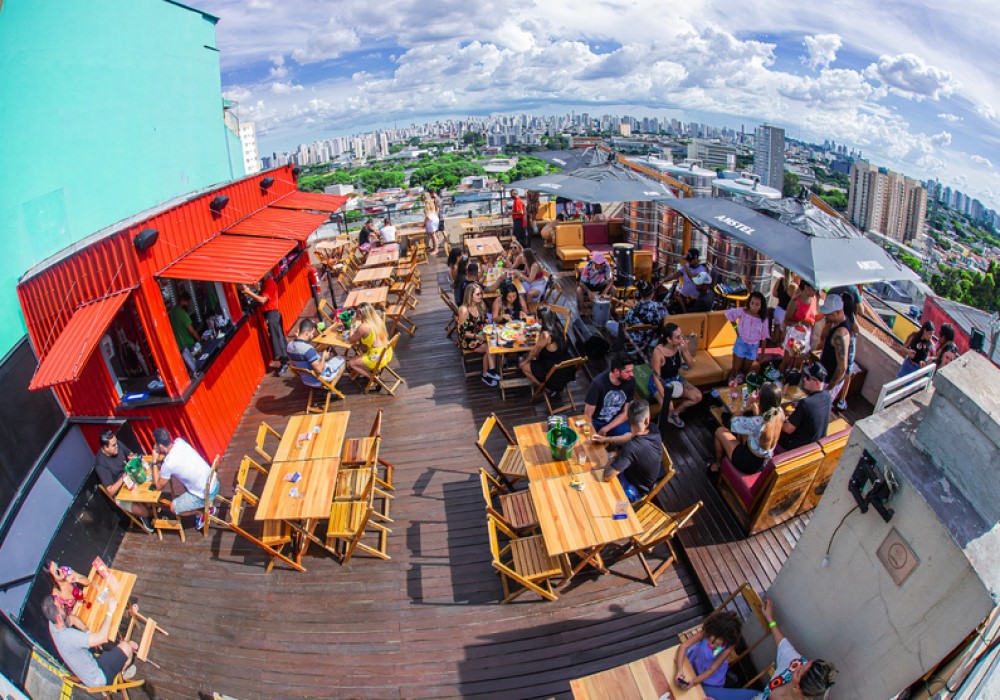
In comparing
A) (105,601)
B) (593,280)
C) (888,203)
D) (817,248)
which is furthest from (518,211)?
(888,203)

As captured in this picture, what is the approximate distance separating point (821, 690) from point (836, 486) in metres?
1.14

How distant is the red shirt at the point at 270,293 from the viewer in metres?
9.27

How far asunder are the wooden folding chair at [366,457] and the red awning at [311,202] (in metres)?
5.66

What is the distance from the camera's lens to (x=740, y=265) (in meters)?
9.75

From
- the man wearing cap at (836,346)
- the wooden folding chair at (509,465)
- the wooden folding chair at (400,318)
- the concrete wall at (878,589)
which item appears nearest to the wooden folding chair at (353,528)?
the wooden folding chair at (509,465)

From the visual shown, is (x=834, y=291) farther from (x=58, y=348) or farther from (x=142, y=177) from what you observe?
(x=142, y=177)

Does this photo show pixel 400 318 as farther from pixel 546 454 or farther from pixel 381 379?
pixel 546 454

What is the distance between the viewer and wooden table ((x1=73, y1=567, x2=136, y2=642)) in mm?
4375

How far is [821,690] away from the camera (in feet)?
9.37

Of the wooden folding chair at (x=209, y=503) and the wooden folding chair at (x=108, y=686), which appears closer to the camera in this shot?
the wooden folding chair at (x=108, y=686)

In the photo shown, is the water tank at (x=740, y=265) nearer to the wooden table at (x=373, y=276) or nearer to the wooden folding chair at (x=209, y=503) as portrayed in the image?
the wooden table at (x=373, y=276)

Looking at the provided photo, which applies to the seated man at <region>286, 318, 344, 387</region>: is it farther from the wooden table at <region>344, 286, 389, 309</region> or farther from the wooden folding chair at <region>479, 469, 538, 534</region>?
the wooden folding chair at <region>479, 469, 538, 534</region>

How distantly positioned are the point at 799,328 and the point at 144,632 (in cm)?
791

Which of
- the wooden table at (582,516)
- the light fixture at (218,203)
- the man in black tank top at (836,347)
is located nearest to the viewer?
the wooden table at (582,516)
